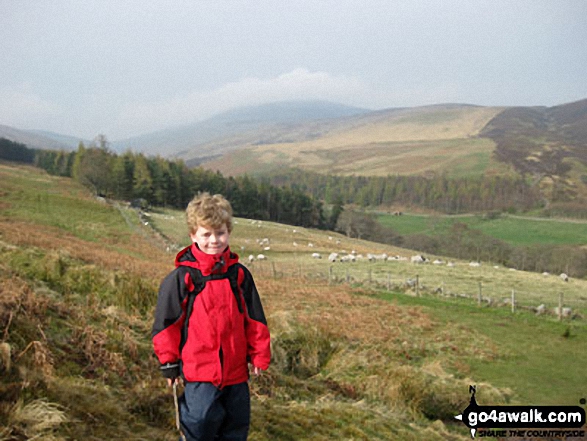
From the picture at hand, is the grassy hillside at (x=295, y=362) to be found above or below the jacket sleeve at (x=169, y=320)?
below

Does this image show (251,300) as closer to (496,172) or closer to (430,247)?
(430,247)

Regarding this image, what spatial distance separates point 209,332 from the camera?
366 centimetres

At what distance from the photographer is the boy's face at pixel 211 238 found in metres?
3.80

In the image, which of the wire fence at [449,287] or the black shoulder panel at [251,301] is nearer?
the black shoulder panel at [251,301]

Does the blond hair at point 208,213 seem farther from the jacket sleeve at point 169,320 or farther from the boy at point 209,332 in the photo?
the jacket sleeve at point 169,320

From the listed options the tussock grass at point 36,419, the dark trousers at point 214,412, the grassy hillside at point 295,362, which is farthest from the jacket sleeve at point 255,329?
the tussock grass at point 36,419

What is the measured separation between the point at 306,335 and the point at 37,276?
6.02 meters

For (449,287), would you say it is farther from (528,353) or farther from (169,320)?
(169,320)

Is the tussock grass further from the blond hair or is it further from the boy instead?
the blond hair

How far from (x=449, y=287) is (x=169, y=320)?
88.9 feet

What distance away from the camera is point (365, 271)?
115 ft

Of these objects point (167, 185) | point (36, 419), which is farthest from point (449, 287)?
point (167, 185)

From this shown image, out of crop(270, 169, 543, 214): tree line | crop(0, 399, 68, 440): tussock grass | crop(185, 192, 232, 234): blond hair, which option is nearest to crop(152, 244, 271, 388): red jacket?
crop(185, 192, 232, 234): blond hair

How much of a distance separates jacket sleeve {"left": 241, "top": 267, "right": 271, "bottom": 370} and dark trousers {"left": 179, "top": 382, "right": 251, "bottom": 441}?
302 mm
